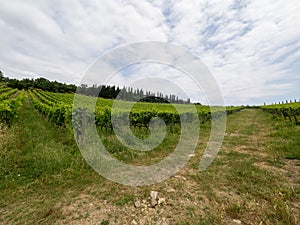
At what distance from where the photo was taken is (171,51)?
509 cm

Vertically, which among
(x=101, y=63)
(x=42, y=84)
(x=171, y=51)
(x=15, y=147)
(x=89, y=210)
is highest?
(x=42, y=84)

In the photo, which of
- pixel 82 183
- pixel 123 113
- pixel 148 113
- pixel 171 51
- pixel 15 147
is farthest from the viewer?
pixel 148 113

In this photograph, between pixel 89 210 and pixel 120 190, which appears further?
pixel 120 190

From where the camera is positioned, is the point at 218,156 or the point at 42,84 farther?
the point at 42,84

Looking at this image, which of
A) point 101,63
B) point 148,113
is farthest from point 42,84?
point 101,63

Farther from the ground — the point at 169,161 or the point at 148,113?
the point at 148,113

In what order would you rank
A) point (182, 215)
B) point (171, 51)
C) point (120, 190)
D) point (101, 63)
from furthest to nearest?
point (171, 51) < point (101, 63) < point (120, 190) < point (182, 215)

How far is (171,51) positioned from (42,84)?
9128 centimetres

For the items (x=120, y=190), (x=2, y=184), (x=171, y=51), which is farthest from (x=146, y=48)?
(x=2, y=184)

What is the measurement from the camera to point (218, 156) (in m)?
5.79

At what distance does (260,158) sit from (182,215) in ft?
13.6

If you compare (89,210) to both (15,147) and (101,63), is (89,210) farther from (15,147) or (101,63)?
(15,147)

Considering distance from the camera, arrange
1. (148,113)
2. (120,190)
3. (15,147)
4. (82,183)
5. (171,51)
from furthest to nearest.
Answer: (148,113) < (15,147) < (171,51) < (82,183) < (120,190)

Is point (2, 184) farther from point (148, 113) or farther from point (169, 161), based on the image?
point (148, 113)
